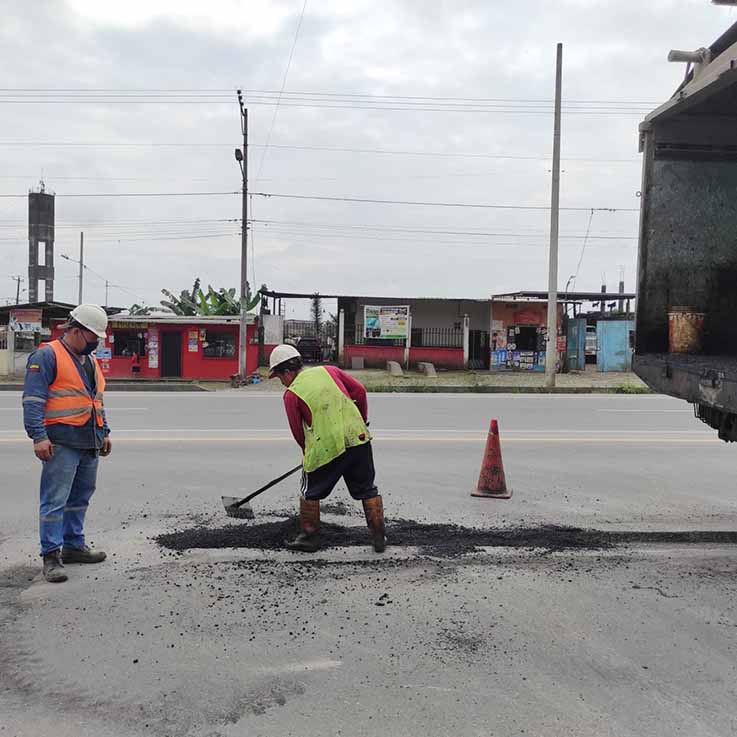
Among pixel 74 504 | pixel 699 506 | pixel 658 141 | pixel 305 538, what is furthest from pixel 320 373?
pixel 699 506

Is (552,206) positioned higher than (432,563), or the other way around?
(552,206)

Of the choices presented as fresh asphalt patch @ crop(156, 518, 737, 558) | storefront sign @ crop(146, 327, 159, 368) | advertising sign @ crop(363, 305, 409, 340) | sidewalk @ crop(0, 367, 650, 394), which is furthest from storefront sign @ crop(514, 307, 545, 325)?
fresh asphalt patch @ crop(156, 518, 737, 558)

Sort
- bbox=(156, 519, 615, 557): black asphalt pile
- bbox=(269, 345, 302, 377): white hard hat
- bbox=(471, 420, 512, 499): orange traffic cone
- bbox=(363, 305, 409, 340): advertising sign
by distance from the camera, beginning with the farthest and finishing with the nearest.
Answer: bbox=(363, 305, 409, 340): advertising sign → bbox=(471, 420, 512, 499): orange traffic cone → bbox=(156, 519, 615, 557): black asphalt pile → bbox=(269, 345, 302, 377): white hard hat

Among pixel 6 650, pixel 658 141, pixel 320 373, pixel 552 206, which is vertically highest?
pixel 552 206

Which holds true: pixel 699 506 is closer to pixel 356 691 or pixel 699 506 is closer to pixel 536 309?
pixel 356 691

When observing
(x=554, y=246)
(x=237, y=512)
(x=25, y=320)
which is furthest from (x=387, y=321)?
(x=237, y=512)

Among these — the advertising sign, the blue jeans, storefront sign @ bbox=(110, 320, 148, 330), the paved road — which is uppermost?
the advertising sign

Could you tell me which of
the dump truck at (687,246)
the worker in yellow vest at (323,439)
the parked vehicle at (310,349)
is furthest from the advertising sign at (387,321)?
the worker in yellow vest at (323,439)

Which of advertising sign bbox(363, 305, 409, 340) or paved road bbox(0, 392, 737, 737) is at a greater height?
advertising sign bbox(363, 305, 409, 340)

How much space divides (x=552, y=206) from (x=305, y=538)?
18538 millimetres

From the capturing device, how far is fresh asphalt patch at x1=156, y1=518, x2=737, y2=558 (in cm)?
493

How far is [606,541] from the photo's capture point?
5109 millimetres

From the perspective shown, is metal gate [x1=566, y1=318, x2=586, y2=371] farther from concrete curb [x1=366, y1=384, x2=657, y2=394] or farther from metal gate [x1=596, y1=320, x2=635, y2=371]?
concrete curb [x1=366, y1=384, x2=657, y2=394]

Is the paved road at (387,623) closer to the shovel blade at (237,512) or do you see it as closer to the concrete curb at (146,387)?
the shovel blade at (237,512)
